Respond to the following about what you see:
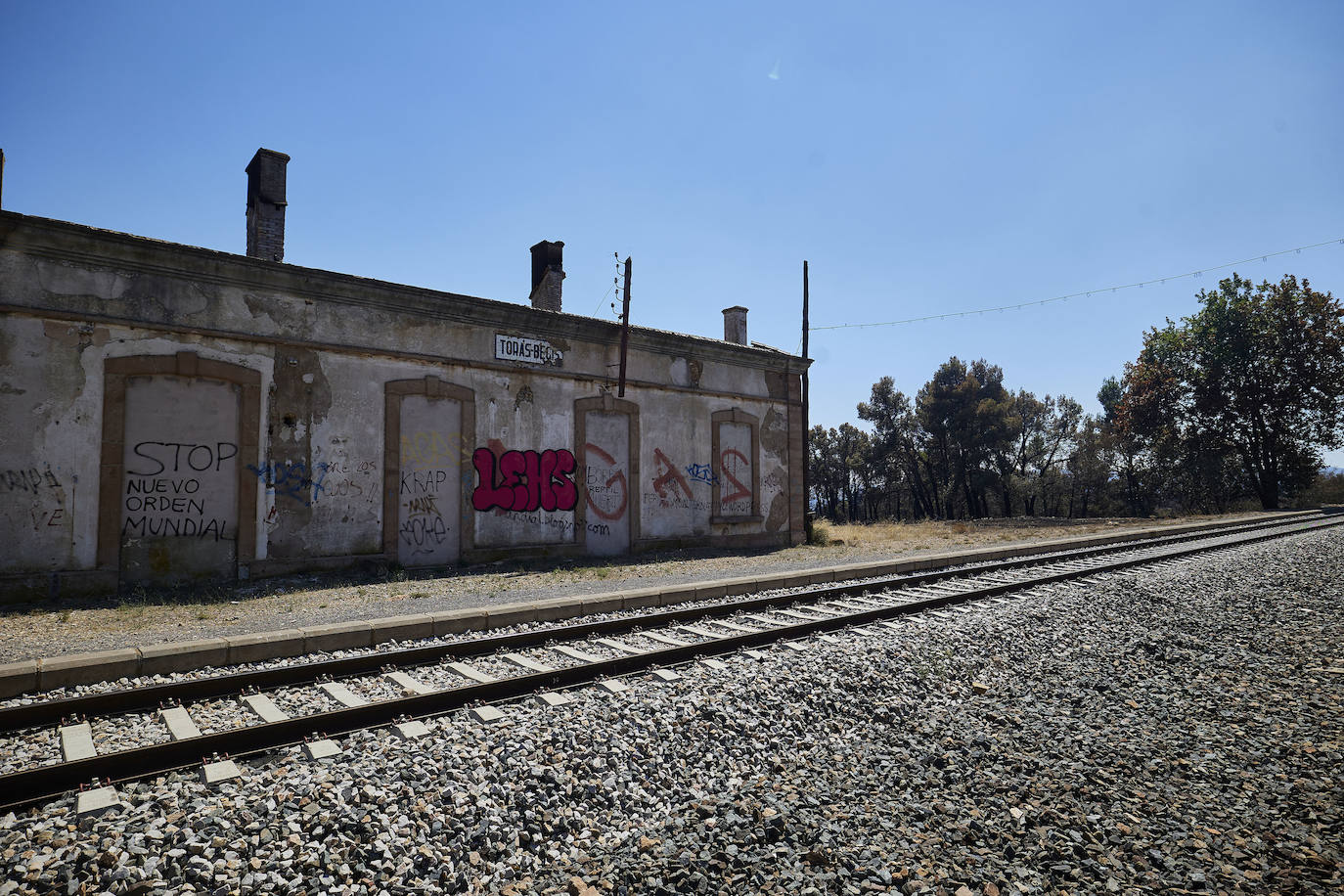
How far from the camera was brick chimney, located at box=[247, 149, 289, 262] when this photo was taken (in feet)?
42.7

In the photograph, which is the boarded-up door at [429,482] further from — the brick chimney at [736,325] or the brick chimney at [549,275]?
the brick chimney at [736,325]

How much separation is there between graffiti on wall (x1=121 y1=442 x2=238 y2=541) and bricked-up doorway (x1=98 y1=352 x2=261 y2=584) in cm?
1

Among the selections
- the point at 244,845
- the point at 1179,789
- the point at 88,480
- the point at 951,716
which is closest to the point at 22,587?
the point at 88,480

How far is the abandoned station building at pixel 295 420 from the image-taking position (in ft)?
33.2

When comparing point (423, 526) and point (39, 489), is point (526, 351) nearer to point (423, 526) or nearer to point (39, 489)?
point (423, 526)

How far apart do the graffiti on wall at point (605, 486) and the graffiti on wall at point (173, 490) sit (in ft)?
22.8

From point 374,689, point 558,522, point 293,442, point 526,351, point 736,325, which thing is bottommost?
point 374,689

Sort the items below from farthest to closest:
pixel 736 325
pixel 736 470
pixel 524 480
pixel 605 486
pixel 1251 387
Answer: pixel 1251 387 < pixel 736 325 < pixel 736 470 < pixel 605 486 < pixel 524 480

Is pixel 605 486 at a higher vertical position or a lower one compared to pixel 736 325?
lower

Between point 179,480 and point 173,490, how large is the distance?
6.6 inches

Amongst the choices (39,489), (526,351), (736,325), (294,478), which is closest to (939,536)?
(736,325)

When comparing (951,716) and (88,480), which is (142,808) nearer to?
(951,716)

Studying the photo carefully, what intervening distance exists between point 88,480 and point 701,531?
1209 cm

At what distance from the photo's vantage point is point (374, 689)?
5496mm
